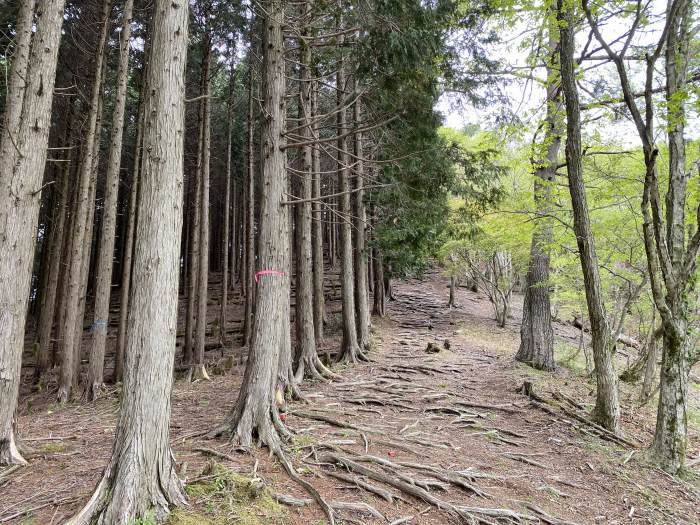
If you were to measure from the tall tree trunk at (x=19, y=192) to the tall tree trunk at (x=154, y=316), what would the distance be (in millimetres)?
2302

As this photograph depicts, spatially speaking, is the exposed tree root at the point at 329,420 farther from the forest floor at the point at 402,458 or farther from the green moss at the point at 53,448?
the green moss at the point at 53,448

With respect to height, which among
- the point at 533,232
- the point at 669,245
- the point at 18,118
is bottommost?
the point at 669,245

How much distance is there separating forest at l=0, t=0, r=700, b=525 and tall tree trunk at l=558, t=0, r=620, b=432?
0.10 feet

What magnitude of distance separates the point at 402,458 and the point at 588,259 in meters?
3.95

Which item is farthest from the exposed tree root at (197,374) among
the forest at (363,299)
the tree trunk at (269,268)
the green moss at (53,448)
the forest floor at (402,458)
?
the tree trunk at (269,268)

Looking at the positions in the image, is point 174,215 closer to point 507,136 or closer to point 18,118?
point 18,118

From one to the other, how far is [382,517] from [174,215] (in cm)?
311

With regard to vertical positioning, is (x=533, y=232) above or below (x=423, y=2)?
below

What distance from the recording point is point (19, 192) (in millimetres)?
4633

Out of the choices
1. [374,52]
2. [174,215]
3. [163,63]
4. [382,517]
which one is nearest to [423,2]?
[374,52]

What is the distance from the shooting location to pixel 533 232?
375 inches

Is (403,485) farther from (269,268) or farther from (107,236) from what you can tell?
(107,236)

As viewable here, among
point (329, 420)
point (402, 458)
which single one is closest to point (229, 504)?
point (402, 458)

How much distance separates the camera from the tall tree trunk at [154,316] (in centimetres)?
297
